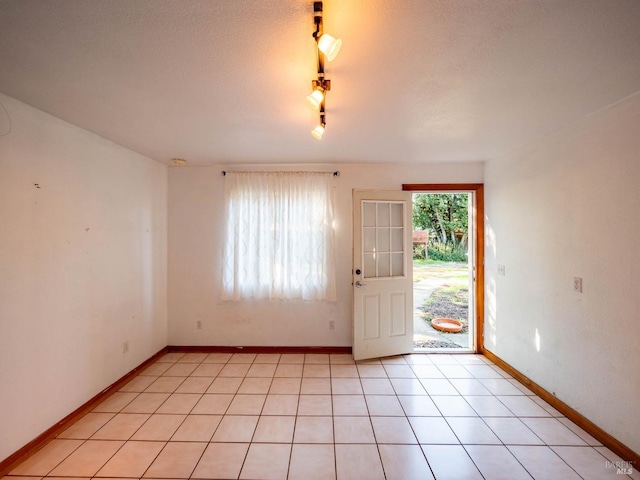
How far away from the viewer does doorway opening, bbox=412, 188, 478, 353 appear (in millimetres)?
3482

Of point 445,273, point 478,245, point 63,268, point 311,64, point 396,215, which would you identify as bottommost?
point 445,273

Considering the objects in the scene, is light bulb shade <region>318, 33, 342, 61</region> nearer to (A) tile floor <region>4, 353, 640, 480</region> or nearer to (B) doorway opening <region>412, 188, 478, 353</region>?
(A) tile floor <region>4, 353, 640, 480</region>

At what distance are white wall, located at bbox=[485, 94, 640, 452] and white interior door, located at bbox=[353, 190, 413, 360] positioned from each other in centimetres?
105

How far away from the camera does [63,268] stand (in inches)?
83.8

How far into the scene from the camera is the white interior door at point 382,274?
10.6 feet

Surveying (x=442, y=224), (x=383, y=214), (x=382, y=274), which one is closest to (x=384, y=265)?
(x=382, y=274)

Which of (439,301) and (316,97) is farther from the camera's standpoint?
(439,301)

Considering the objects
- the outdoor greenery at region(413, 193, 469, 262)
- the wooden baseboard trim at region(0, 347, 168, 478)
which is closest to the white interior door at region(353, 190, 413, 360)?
the wooden baseboard trim at region(0, 347, 168, 478)

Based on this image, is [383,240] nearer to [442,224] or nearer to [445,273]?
[445,273]

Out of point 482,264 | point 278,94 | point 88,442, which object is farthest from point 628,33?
point 88,442

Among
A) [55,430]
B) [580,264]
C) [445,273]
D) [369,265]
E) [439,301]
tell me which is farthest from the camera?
[445,273]

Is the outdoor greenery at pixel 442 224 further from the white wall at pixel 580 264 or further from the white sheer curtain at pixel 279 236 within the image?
the white sheer curtain at pixel 279 236

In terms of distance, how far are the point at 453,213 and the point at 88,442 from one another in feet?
27.4

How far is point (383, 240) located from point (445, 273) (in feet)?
15.7
